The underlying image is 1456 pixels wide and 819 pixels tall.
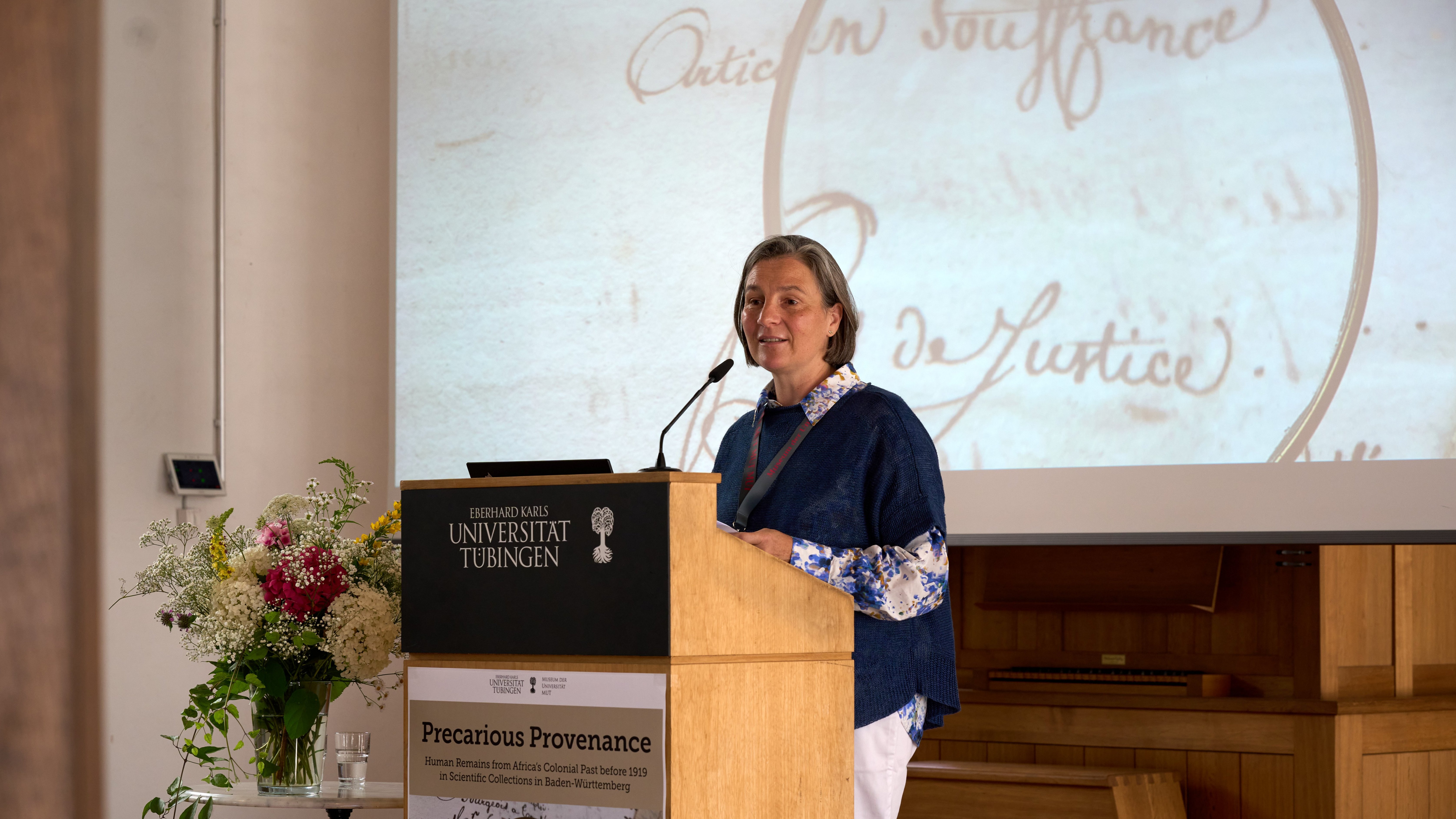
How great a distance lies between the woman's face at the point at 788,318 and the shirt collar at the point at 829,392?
0.04m

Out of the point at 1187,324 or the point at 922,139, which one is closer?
the point at 1187,324

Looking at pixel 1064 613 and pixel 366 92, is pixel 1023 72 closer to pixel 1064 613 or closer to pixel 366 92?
pixel 1064 613

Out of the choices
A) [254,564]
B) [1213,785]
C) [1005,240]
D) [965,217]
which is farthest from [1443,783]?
[254,564]

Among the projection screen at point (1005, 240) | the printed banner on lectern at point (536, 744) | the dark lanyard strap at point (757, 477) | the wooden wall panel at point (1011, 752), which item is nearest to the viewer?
the printed banner on lectern at point (536, 744)

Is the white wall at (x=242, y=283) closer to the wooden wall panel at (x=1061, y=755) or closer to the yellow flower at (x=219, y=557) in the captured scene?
the yellow flower at (x=219, y=557)

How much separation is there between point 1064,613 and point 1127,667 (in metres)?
0.23

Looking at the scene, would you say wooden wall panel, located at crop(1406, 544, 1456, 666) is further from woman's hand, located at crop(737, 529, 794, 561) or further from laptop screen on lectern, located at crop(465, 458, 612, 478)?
laptop screen on lectern, located at crop(465, 458, 612, 478)

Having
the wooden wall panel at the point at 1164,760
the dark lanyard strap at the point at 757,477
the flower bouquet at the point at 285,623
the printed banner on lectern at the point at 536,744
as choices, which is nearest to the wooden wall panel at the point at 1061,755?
the wooden wall panel at the point at 1164,760

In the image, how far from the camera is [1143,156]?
10.6 feet

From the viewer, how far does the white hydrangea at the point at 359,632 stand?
2158mm

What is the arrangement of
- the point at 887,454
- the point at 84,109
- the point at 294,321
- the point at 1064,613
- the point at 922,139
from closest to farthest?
the point at 84,109
the point at 887,454
the point at 922,139
the point at 1064,613
the point at 294,321

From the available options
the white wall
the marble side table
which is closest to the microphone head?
the marble side table

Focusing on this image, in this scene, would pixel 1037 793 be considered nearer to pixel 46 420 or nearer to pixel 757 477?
pixel 757 477

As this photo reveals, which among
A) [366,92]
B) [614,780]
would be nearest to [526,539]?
[614,780]
